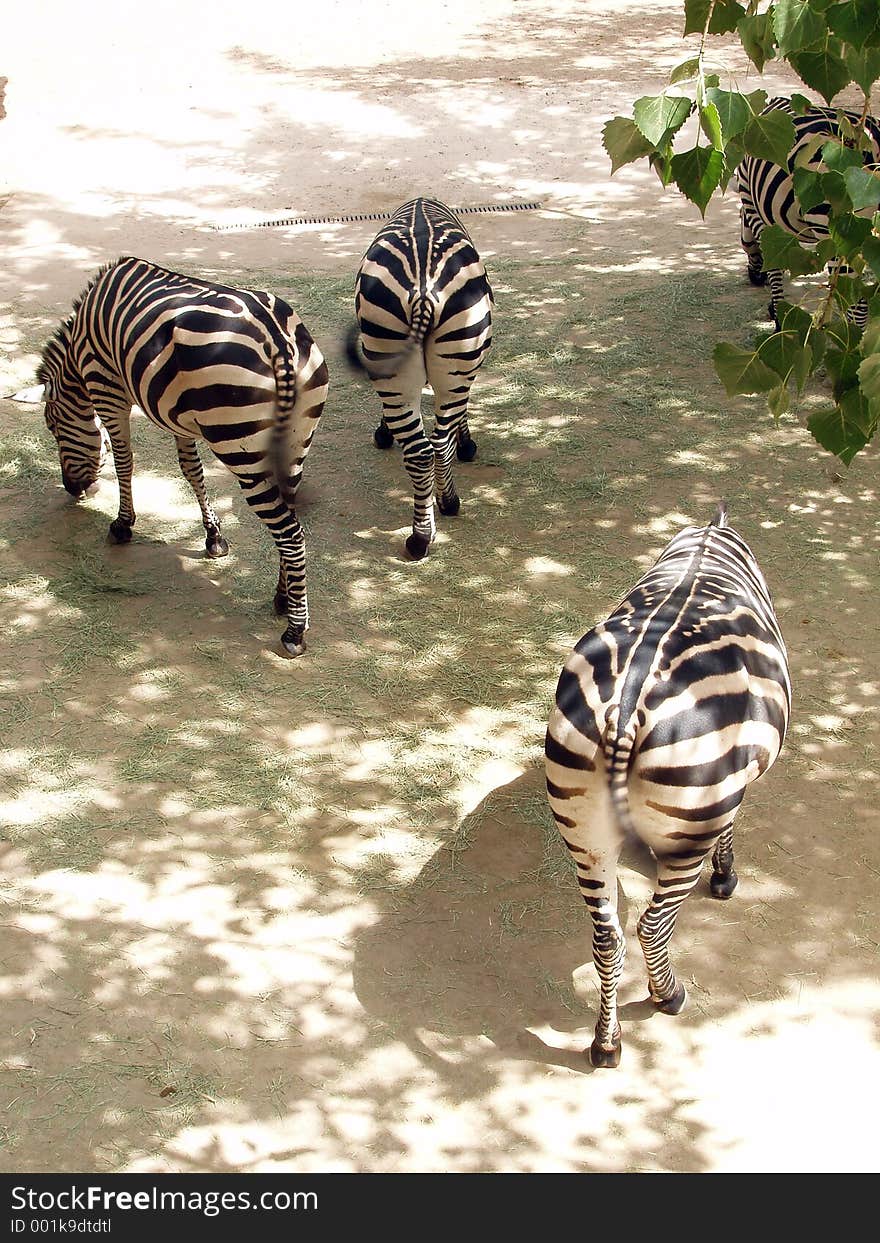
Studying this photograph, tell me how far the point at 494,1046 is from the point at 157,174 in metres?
11.8

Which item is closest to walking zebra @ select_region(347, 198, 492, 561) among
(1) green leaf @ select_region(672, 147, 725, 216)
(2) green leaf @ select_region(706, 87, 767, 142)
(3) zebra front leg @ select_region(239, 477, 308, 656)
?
(3) zebra front leg @ select_region(239, 477, 308, 656)

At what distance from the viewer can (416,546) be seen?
277 inches

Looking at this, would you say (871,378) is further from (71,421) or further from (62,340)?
(71,421)

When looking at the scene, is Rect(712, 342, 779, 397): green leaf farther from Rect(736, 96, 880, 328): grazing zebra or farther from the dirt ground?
Rect(736, 96, 880, 328): grazing zebra

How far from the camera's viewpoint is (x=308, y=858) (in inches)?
202

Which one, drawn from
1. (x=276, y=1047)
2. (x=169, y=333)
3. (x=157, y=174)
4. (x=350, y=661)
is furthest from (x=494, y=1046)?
(x=157, y=174)

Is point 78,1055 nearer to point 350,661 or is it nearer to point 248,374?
point 350,661

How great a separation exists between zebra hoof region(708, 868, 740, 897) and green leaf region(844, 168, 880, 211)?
293 centimetres

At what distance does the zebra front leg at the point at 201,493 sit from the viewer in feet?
22.5

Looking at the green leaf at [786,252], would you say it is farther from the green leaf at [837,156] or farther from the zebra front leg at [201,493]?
the zebra front leg at [201,493]

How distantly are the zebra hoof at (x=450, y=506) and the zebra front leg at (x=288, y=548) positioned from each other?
136cm

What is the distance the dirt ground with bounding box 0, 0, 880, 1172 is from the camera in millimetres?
4113

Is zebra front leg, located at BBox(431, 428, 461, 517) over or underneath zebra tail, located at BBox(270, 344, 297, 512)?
underneath

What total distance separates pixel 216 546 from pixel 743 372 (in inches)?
172
